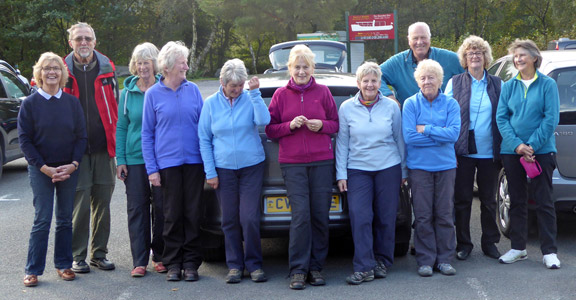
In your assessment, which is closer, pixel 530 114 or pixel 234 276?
pixel 234 276

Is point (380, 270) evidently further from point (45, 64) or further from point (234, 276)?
point (45, 64)

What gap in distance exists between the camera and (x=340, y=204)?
18.0 feet

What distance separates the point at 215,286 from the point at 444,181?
2006 mm

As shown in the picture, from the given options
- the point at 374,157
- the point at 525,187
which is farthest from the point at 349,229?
the point at 525,187

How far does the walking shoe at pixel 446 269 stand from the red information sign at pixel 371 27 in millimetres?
32225

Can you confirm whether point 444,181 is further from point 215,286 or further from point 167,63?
point 167,63

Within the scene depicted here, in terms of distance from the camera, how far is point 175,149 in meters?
5.36

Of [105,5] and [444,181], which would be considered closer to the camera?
[444,181]

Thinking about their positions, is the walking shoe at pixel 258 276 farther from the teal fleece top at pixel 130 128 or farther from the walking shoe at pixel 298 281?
the teal fleece top at pixel 130 128

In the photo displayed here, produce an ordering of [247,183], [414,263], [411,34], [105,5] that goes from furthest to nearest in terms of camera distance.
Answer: [105,5] < [411,34] < [414,263] < [247,183]

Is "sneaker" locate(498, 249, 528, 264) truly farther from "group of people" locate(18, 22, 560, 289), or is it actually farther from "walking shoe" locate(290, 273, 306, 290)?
"walking shoe" locate(290, 273, 306, 290)

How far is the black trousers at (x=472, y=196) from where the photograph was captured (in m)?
5.87

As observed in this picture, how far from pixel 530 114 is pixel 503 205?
1.35 metres

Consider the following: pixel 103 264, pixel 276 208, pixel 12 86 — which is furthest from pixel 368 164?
pixel 12 86
